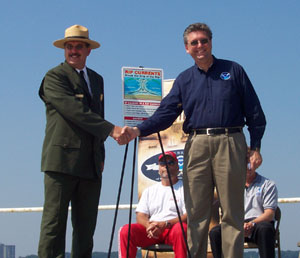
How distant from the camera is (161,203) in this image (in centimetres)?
571

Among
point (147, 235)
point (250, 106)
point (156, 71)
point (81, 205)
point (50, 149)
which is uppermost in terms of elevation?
point (156, 71)

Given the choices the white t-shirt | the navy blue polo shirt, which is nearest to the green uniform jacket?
the navy blue polo shirt

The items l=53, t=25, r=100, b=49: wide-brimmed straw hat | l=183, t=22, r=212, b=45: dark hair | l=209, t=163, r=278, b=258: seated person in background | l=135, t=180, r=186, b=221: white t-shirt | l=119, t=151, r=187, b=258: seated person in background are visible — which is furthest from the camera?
l=135, t=180, r=186, b=221: white t-shirt

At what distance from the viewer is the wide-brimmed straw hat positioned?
4547 millimetres

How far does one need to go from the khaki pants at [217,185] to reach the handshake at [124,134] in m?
0.54

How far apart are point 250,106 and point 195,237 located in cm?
105

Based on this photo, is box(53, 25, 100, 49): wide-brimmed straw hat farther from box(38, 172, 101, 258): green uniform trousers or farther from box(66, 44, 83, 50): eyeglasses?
box(38, 172, 101, 258): green uniform trousers

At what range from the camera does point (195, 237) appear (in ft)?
14.1

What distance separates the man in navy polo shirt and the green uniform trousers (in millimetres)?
734

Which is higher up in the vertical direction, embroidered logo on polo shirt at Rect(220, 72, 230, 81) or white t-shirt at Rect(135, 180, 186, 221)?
embroidered logo on polo shirt at Rect(220, 72, 230, 81)

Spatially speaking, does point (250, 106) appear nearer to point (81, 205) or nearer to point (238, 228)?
point (238, 228)

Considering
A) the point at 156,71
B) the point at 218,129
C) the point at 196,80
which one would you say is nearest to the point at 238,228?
→ the point at 218,129

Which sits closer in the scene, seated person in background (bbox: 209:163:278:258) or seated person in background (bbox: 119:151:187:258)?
seated person in background (bbox: 209:163:278:258)

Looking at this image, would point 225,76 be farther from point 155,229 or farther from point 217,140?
point 155,229
